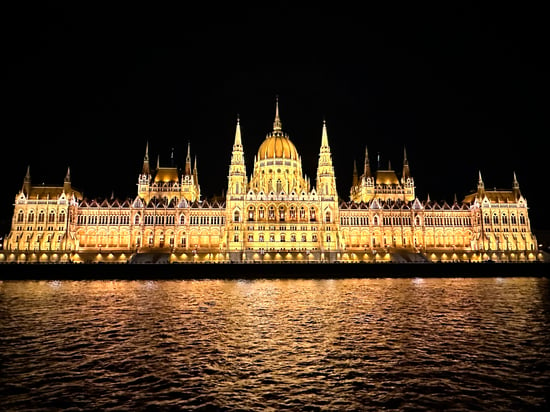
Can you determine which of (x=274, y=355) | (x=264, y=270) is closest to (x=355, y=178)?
(x=264, y=270)

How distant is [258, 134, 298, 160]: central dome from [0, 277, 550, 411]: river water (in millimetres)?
69101

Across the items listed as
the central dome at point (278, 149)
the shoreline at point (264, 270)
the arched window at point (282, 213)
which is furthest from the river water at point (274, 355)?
the central dome at point (278, 149)

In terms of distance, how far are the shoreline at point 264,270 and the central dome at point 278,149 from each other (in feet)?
136

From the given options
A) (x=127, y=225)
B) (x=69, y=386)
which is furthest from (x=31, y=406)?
(x=127, y=225)

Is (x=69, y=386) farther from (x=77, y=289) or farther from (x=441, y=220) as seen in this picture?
(x=441, y=220)

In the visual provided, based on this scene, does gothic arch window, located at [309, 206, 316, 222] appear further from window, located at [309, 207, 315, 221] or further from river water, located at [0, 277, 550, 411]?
river water, located at [0, 277, 550, 411]

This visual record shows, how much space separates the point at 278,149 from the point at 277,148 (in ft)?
1.37

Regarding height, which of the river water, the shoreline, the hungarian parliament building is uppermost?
the hungarian parliament building

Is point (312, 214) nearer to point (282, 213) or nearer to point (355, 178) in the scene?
point (282, 213)

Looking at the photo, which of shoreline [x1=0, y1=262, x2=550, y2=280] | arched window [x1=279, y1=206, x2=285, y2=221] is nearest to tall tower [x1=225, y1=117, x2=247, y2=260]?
arched window [x1=279, y1=206, x2=285, y2=221]

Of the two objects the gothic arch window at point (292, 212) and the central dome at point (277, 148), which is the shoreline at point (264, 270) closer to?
the gothic arch window at point (292, 212)

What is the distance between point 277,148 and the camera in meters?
102

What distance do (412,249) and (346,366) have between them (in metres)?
77.8

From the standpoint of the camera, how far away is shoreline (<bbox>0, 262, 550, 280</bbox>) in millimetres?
60875
